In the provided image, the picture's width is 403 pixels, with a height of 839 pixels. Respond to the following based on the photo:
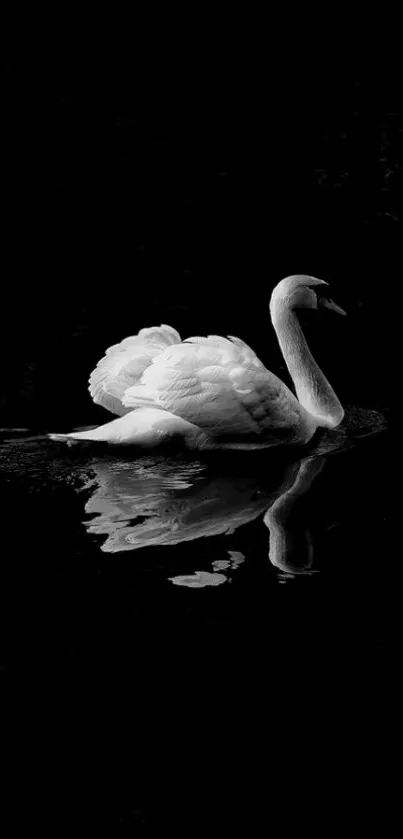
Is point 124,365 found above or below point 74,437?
above

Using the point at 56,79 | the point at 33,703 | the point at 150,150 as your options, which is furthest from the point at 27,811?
the point at 56,79

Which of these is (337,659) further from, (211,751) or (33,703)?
(33,703)

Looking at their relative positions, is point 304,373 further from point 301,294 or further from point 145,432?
point 145,432

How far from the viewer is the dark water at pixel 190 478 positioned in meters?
4.36

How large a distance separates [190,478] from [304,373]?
1.61 m

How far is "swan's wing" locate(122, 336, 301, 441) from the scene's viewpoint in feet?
24.9

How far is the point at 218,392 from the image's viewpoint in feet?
25.0

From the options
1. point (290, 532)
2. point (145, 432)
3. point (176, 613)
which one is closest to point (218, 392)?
point (145, 432)

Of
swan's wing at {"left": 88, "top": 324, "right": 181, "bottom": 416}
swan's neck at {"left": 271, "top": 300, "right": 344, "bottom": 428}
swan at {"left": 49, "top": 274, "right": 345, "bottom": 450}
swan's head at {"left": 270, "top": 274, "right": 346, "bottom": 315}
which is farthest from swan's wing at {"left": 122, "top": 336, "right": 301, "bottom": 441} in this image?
swan's head at {"left": 270, "top": 274, "right": 346, "bottom": 315}

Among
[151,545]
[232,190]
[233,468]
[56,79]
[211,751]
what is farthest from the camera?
[56,79]

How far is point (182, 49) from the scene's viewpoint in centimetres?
1661

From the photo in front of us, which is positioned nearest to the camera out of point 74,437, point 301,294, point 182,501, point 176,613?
point 176,613

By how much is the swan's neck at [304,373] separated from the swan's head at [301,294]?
0.03m

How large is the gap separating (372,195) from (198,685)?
8893 millimetres
